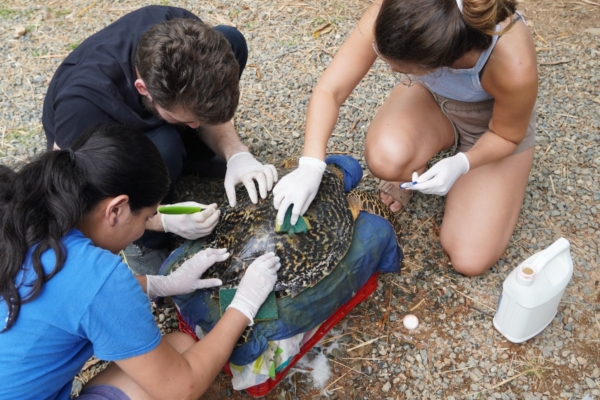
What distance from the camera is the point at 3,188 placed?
138cm

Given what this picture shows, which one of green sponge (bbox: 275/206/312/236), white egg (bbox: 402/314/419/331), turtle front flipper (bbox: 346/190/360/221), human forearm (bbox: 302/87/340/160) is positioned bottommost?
white egg (bbox: 402/314/419/331)

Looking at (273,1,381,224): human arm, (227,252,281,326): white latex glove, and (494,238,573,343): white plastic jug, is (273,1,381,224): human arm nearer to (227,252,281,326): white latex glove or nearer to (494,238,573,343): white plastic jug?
(227,252,281,326): white latex glove

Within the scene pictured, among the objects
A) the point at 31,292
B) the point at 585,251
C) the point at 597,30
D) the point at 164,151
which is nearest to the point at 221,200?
the point at 164,151

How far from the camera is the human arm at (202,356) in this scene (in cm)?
148

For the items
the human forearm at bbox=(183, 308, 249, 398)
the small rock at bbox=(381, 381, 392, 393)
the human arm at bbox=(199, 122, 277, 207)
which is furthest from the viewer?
the human arm at bbox=(199, 122, 277, 207)

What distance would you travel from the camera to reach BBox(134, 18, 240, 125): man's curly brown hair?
1735 mm

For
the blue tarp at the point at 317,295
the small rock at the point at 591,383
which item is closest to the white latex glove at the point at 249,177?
the blue tarp at the point at 317,295

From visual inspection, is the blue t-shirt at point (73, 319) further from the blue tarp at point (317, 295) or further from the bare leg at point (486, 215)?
the bare leg at point (486, 215)

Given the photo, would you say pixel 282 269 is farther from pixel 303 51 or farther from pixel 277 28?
pixel 277 28

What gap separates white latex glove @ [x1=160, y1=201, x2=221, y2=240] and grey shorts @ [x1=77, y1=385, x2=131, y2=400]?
2.22 ft

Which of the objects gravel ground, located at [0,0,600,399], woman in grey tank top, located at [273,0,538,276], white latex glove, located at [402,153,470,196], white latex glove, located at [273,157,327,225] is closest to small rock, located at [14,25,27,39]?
gravel ground, located at [0,0,600,399]

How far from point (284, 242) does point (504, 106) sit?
1055mm

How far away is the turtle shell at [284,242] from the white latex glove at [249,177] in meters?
0.04

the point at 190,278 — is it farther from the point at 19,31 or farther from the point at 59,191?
the point at 19,31
